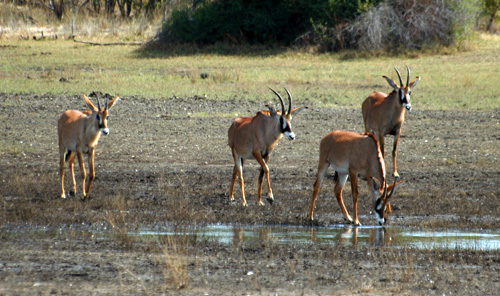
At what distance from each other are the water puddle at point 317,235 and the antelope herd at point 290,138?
33 centimetres

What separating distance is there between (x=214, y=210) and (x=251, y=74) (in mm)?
15428

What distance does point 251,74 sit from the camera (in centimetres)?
2467

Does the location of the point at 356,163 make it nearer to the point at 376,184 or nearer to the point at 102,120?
the point at 376,184

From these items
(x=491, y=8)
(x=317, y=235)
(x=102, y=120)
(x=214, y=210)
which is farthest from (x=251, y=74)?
(x=491, y=8)

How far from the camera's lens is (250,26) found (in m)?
34.2

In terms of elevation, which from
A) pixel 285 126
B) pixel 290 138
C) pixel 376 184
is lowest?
pixel 376 184

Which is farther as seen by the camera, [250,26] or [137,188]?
[250,26]

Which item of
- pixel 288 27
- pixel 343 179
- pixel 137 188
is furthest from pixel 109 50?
pixel 343 179

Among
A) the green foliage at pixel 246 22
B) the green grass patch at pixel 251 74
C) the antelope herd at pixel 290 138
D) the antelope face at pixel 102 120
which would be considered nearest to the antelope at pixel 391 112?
the antelope herd at pixel 290 138

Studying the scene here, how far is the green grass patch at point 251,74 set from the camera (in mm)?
20797

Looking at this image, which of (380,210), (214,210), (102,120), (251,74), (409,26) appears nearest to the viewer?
(380,210)

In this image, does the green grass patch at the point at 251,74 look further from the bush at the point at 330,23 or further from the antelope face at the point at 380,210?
the antelope face at the point at 380,210

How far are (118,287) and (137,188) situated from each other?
513cm

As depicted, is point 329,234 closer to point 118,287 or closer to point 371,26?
point 118,287
